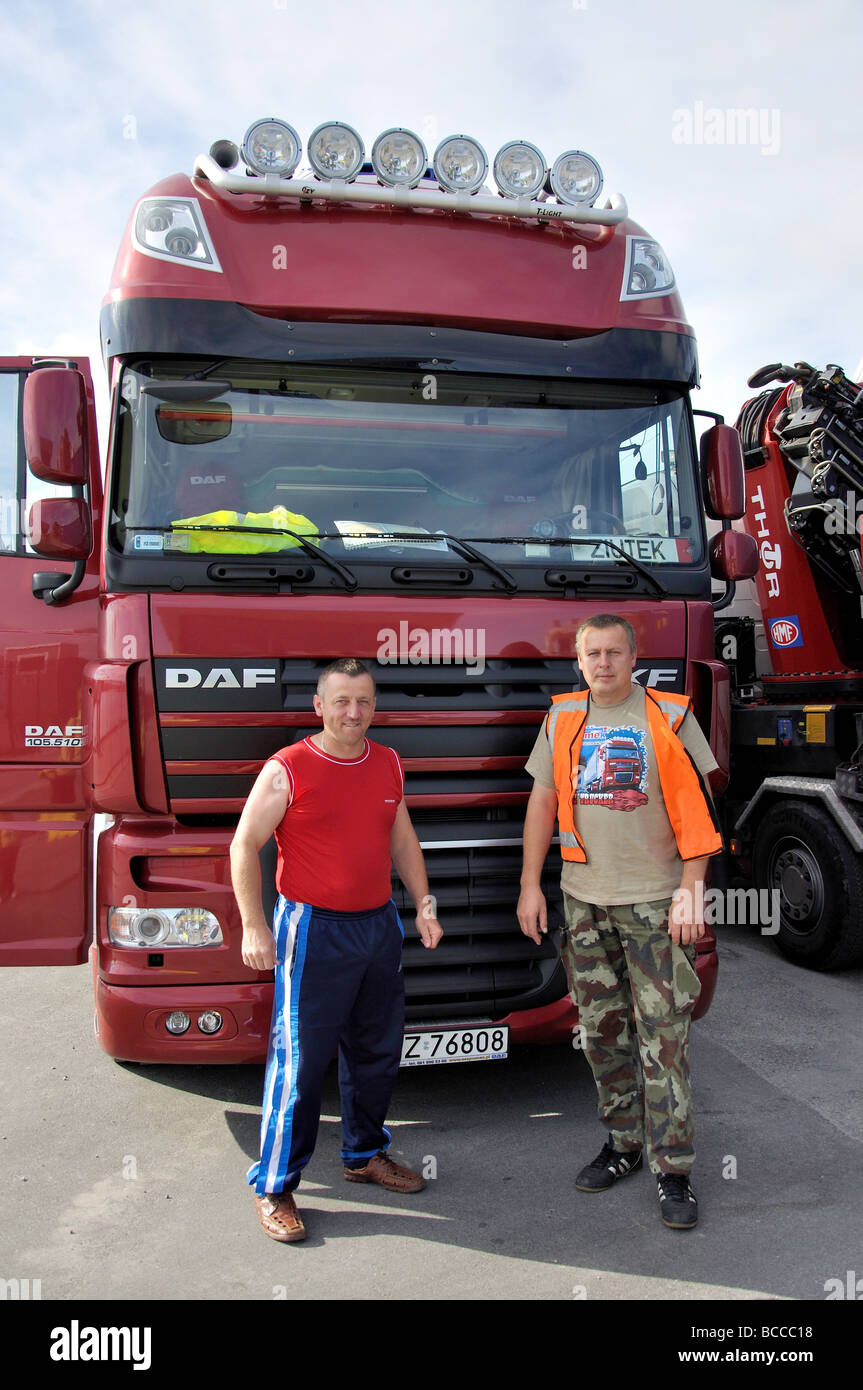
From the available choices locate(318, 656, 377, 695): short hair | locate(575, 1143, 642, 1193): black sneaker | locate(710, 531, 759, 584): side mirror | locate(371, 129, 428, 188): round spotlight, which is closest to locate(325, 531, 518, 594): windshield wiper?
locate(318, 656, 377, 695): short hair

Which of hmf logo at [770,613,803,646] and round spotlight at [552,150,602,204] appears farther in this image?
hmf logo at [770,613,803,646]

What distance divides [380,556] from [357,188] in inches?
53.5

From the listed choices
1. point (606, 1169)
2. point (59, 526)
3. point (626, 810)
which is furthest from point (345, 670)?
point (606, 1169)

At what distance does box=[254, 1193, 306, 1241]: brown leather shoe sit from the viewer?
9.43 ft

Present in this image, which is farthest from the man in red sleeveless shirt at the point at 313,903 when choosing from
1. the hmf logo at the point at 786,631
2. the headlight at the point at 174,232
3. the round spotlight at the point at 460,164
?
the hmf logo at the point at 786,631

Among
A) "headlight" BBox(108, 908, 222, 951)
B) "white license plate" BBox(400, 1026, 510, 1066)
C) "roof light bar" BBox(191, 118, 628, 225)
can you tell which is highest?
"roof light bar" BBox(191, 118, 628, 225)

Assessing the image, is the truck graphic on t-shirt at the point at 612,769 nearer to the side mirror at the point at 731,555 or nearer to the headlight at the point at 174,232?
the side mirror at the point at 731,555

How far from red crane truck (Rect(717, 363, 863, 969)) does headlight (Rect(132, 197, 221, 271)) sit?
149 inches

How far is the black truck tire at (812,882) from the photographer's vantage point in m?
5.34

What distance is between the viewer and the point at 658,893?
10.2 ft

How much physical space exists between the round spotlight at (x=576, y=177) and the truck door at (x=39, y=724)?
77.6 inches

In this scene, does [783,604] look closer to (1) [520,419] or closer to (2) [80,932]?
(1) [520,419]

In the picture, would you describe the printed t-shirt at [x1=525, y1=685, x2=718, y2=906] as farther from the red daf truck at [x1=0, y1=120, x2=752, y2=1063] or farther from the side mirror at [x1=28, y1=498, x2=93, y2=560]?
the side mirror at [x1=28, y1=498, x2=93, y2=560]

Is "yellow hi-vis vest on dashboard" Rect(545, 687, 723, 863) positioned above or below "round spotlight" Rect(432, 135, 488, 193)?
below
